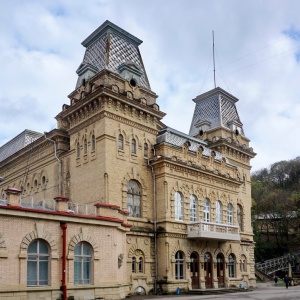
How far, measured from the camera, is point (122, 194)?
30688 millimetres

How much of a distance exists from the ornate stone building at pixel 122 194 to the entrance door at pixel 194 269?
8 cm

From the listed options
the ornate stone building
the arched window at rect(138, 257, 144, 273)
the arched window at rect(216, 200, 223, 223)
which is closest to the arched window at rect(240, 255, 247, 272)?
the ornate stone building

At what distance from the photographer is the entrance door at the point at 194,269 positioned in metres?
33.2

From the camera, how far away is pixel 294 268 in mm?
62375

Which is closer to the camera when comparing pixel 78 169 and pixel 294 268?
pixel 78 169

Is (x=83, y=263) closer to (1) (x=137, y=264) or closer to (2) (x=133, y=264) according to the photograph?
(2) (x=133, y=264)

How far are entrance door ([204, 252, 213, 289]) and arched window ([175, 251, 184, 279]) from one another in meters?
2.89

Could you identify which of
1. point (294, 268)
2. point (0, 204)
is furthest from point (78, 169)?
point (294, 268)

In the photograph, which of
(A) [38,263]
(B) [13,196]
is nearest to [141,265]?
(A) [38,263]

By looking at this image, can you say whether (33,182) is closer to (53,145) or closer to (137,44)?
(53,145)

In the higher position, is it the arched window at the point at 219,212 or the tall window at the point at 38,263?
the arched window at the point at 219,212

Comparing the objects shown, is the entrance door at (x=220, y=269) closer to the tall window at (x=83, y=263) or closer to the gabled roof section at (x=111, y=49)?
the gabled roof section at (x=111, y=49)

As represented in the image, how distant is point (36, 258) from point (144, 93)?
1802 centimetres

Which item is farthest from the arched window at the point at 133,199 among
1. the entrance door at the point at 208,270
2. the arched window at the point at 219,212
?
the arched window at the point at 219,212
